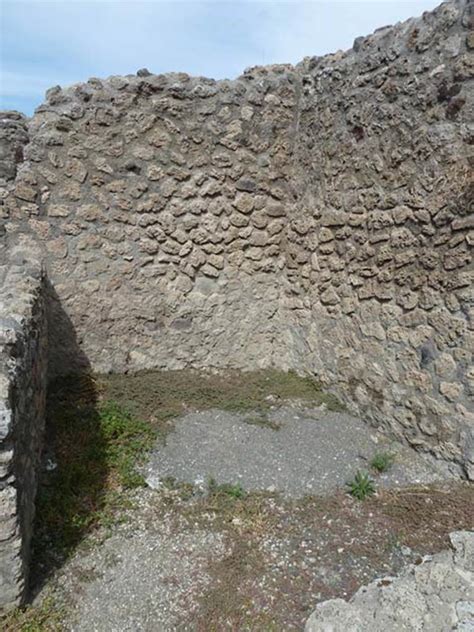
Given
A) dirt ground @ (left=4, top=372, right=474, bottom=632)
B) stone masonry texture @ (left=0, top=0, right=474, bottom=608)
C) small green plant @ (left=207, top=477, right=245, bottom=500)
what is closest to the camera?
dirt ground @ (left=4, top=372, right=474, bottom=632)

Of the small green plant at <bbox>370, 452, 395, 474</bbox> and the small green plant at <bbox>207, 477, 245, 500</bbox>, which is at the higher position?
the small green plant at <bbox>370, 452, 395, 474</bbox>

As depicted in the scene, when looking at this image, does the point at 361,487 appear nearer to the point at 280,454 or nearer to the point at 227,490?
the point at 280,454

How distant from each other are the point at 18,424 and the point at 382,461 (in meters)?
2.80

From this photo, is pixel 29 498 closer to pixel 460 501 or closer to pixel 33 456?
pixel 33 456

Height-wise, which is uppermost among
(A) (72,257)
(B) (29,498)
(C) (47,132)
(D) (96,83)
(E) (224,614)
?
(D) (96,83)

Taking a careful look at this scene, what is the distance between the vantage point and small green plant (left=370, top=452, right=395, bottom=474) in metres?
4.23

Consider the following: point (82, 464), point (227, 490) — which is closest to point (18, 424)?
point (82, 464)

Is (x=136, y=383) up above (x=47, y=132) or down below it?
below

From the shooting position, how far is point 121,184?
5.09m

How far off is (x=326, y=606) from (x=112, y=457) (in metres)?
2.00

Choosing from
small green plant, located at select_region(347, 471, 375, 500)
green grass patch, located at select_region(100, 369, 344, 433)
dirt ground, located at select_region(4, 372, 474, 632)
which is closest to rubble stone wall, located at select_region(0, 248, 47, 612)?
dirt ground, located at select_region(4, 372, 474, 632)

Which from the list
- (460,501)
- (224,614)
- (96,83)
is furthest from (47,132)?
(460,501)

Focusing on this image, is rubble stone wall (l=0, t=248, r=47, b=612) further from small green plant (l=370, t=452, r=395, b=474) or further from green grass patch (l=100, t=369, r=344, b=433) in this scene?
small green plant (l=370, t=452, r=395, b=474)

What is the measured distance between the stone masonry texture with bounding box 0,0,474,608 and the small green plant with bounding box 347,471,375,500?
0.67m
